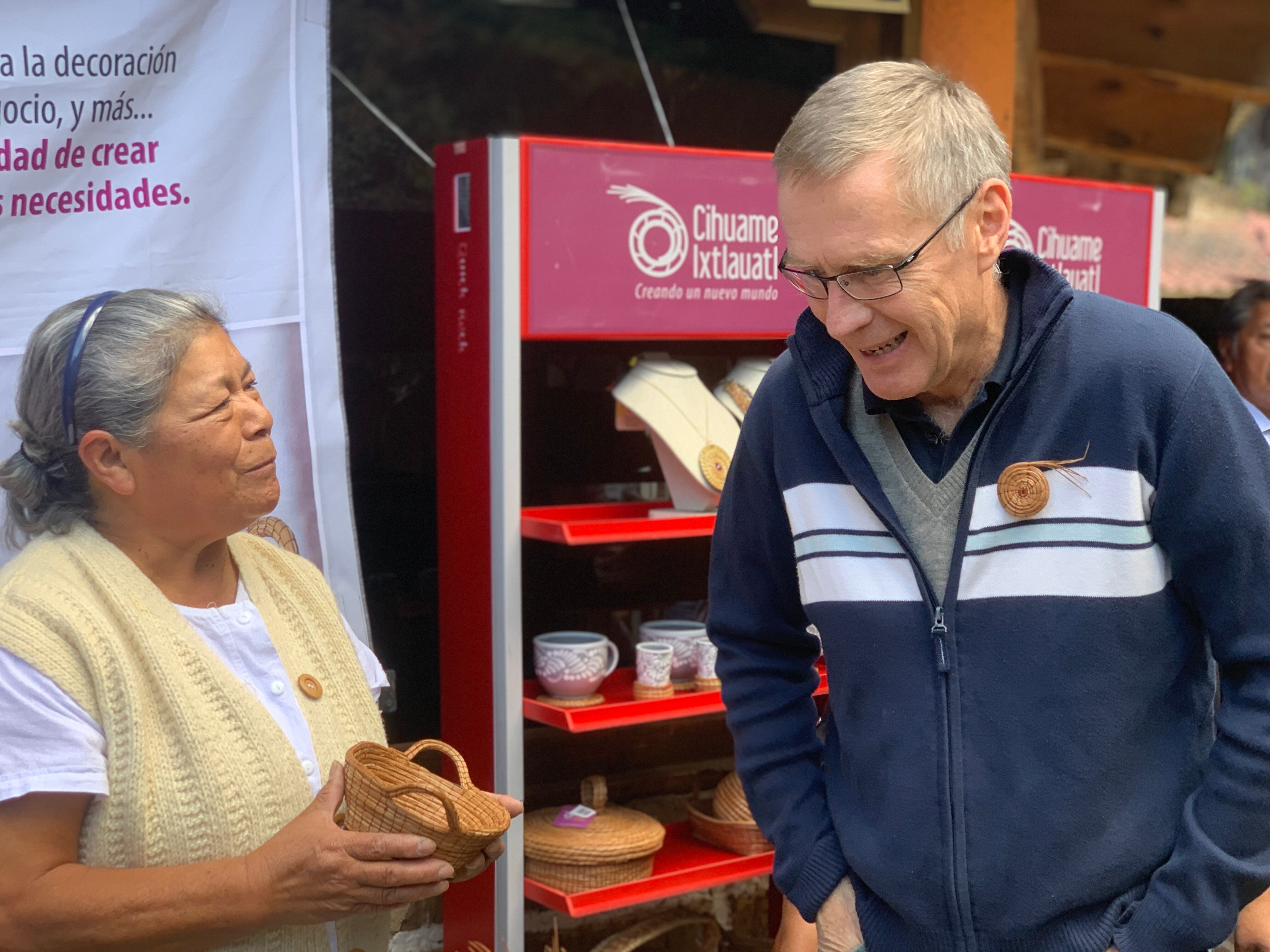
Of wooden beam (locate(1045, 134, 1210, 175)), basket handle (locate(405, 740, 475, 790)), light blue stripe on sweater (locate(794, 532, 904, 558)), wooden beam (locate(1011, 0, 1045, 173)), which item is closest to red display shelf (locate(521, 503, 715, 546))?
basket handle (locate(405, 740, 475, 790))

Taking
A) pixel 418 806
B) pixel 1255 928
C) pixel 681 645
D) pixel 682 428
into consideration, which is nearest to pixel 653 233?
pixel 682 428

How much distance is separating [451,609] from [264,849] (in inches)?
53.4

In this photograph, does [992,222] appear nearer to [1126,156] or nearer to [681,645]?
[681,645]

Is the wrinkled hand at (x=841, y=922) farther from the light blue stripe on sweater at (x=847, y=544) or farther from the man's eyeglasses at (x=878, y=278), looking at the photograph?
the man's eyeglasses at (x=878, y=278)

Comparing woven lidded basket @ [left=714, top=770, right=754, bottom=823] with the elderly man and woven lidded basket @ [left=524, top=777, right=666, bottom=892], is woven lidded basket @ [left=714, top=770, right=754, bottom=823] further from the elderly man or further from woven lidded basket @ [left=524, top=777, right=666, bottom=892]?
the elderly man

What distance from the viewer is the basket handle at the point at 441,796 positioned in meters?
1.54

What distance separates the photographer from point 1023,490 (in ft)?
4.43

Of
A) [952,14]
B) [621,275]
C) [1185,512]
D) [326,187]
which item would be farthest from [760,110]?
[1185,512]

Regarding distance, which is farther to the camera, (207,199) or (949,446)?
(207,199)

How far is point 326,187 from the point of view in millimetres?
2537

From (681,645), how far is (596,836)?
17.6 inches

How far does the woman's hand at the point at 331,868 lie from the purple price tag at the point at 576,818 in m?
1.31

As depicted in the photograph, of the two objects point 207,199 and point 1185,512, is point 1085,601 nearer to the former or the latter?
point 1185,512

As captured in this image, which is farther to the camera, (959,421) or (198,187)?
(198,187)
